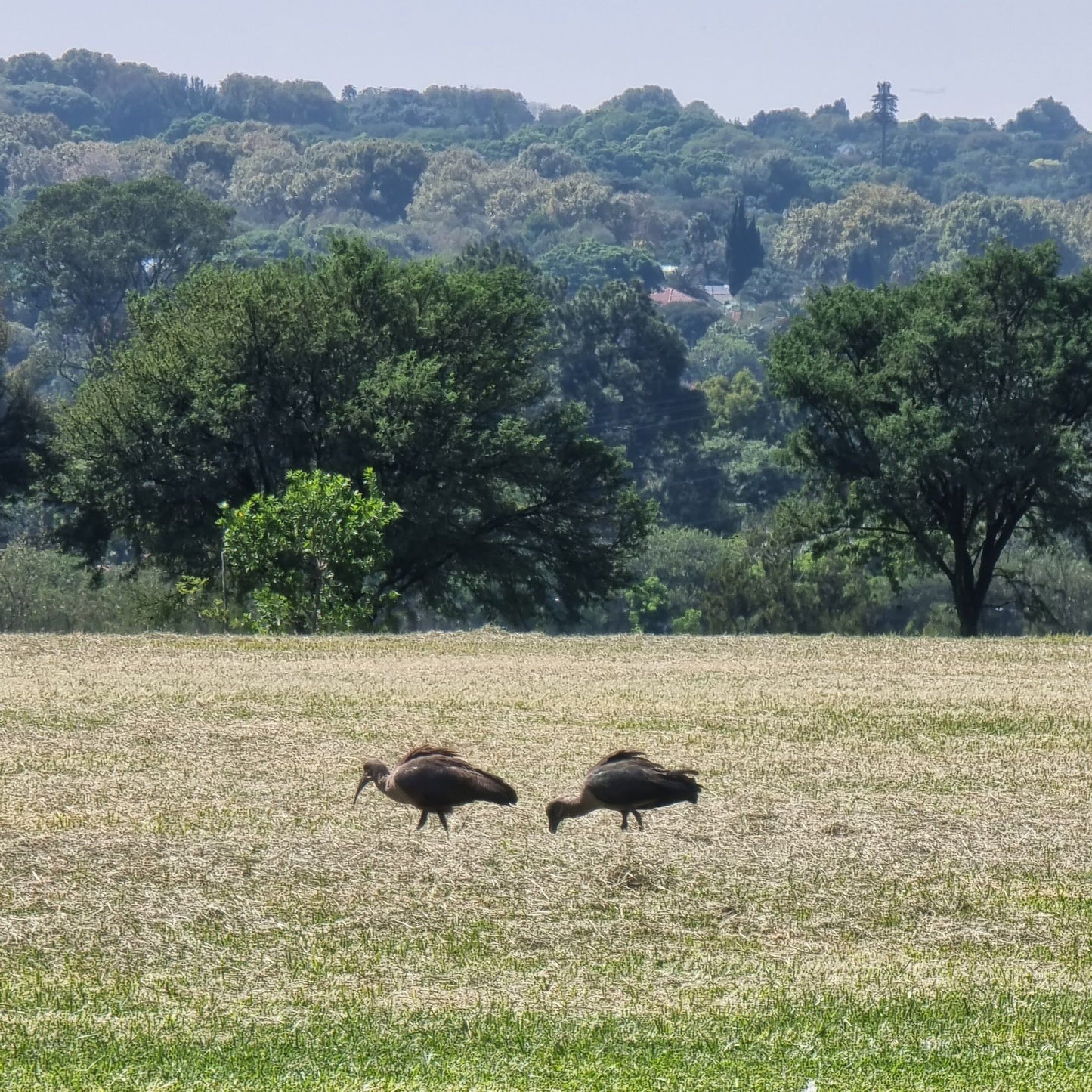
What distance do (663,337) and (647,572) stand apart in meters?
19.1

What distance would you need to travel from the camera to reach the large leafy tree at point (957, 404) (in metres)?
34.2

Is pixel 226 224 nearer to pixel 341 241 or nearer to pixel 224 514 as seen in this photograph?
pixel 341 241

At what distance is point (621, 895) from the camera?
9727 mm

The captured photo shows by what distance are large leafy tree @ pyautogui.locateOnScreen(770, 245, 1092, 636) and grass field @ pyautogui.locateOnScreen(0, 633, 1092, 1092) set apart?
1876cm

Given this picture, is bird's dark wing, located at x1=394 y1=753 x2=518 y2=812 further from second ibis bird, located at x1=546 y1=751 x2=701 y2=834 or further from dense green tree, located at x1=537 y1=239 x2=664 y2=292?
dense green tree, located at x1=537 y1=239 x2=664 y2=292

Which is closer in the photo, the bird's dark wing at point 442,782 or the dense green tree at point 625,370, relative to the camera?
the bird's dark wing at point 442,782

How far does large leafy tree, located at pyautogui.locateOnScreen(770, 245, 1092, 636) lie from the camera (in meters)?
34.2

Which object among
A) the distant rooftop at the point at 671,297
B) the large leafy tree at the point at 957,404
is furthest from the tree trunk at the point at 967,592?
the distant rooftop at the point at 671,297

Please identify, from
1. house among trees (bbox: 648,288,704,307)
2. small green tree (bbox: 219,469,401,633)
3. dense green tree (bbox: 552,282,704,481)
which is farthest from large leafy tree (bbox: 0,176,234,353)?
small green tree (bbox: 219,469,401,633)

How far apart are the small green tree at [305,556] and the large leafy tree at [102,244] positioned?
82.3m

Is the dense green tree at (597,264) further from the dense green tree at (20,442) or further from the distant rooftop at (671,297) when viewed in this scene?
the dense green tree at (20,442)

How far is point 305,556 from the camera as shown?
27203mm

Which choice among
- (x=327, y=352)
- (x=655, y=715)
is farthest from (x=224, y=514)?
(x=655, y=715)

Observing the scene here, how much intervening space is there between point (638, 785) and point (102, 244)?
104 m
